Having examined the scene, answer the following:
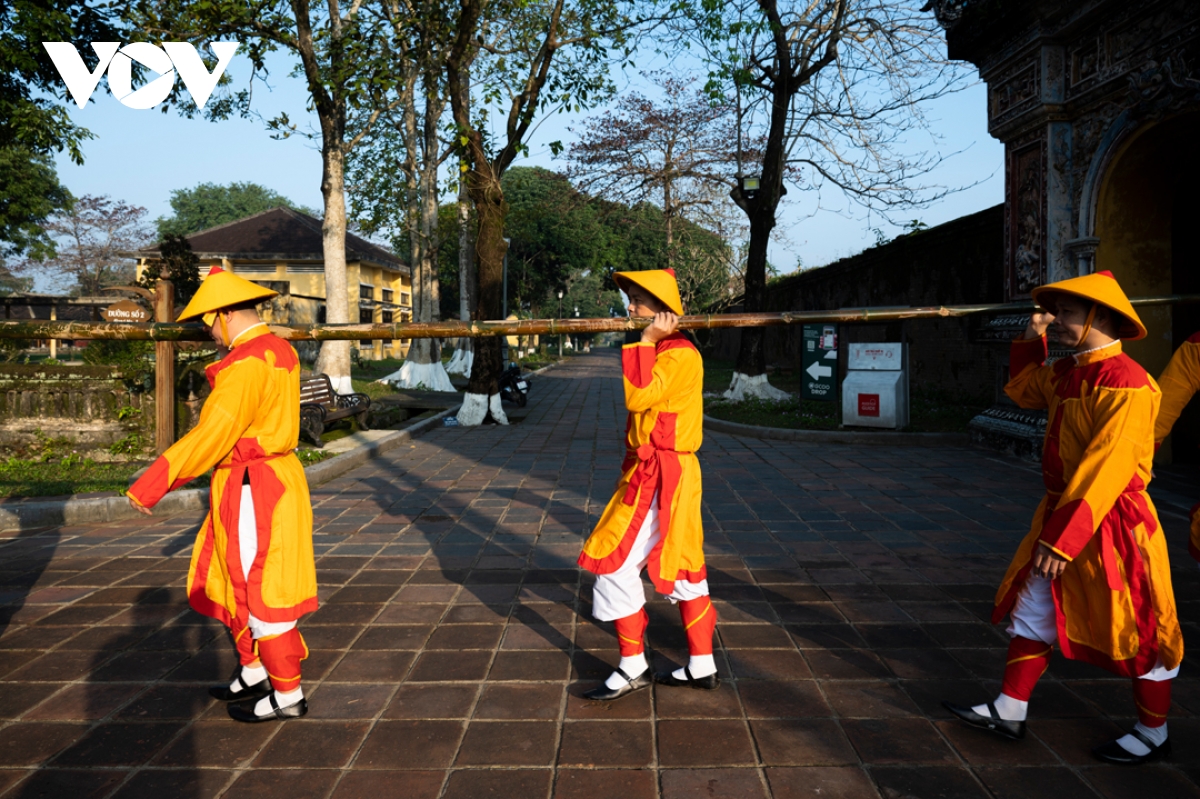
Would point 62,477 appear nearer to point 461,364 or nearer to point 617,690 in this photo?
point 617,690

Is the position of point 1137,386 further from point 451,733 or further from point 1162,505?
point 1162,505

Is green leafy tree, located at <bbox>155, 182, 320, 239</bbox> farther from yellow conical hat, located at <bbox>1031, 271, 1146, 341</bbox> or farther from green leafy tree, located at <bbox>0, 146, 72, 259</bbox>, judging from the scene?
yellow conical hat, located at <bbox>1031, 271, 1146, 341</bbox>

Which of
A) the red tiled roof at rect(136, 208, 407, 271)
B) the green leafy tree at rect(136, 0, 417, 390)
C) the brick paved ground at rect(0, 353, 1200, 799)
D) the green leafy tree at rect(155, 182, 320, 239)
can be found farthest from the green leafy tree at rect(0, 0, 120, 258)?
the green leafy tree at rect(155, 182, 320, 239)

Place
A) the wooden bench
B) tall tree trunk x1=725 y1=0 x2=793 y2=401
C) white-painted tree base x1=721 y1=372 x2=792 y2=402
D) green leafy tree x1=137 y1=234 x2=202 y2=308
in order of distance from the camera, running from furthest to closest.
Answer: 1. green leafy tree x1=137 y1=234 x2=202 y2=308
2. white-painted tree base x1=721 y1=372 x2=792 y2=402
3. tall tree trunk x1=725 y1=0 x2=793 y2=401
4. the wooden bench

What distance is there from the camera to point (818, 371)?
13414mm

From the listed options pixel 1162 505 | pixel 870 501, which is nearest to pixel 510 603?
pixel 870 501

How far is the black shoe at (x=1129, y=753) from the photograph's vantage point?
2.74m

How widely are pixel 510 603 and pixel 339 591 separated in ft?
3.50

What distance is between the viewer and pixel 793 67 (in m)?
15.6

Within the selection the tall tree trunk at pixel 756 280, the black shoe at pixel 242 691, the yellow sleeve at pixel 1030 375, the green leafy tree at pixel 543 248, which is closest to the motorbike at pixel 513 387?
the tall tree trunk at pixel 756 280

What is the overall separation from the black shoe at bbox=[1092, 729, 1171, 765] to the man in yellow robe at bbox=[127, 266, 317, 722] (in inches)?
117

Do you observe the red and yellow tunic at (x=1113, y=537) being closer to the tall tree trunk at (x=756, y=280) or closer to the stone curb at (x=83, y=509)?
the stone curb at (x=83, y=509)

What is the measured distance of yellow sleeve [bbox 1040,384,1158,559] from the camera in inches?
105

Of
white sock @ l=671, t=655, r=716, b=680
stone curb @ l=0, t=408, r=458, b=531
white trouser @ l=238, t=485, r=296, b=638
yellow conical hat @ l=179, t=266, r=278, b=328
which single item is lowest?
white sock @ l=671, t=655, r=716, b=680
